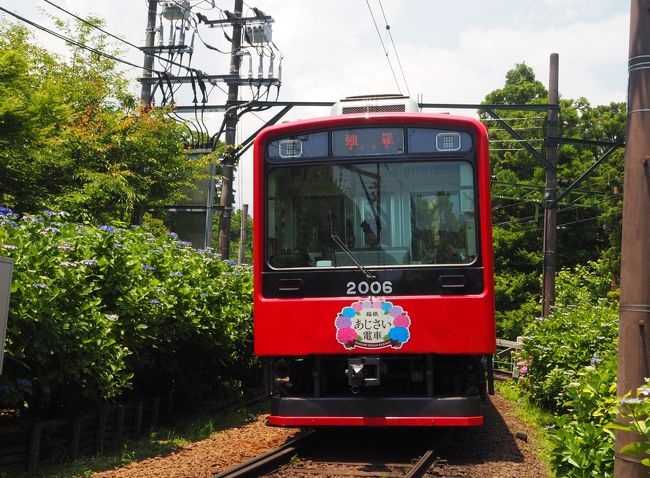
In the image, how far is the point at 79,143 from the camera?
14625 millimetres

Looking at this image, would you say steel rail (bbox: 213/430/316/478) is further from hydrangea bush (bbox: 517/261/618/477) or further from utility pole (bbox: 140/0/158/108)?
utility pole (bbox: 140/0/158/108)

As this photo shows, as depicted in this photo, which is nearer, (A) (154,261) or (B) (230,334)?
(A) (154,261)

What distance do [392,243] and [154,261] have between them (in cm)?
278

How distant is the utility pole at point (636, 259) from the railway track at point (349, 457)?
9.55ft

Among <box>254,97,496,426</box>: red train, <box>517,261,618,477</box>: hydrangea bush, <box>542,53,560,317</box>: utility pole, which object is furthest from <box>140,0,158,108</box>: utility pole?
<box>254,97,496,426</box>: red train

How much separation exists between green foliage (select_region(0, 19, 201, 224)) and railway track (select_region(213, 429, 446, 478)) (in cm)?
570

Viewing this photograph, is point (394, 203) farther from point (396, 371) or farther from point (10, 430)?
point (10, 430)

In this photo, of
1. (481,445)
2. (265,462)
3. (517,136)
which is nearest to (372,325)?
(265,462)

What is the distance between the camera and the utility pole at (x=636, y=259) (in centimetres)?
402

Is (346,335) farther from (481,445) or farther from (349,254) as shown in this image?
(481,445)

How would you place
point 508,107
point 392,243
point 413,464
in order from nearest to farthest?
1. point 413,464
2. point 392,243
3. point 508,107

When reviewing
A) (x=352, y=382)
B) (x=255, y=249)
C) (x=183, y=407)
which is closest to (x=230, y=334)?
(x=183, y=407)

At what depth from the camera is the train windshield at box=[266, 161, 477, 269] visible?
780 centimetres

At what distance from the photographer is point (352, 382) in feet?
25.1
